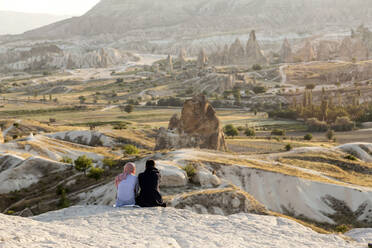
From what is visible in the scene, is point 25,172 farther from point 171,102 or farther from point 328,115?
point 171,102

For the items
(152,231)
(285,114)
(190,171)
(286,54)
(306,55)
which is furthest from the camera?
(286,54)

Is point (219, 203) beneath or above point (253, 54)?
beneath

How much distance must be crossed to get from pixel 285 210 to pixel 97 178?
14.1m

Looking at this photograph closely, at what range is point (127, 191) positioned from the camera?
54.5 feet

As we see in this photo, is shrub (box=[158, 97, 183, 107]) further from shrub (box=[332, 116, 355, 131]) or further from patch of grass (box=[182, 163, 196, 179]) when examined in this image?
patch of grass (box=[182, 163, 196, 179])

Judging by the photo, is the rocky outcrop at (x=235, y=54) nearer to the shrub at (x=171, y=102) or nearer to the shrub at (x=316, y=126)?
the shrub at (x=171, y=102)

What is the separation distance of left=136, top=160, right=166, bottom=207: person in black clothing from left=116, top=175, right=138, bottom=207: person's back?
0.69ft

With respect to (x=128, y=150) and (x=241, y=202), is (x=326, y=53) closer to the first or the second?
(x=128, y=150)

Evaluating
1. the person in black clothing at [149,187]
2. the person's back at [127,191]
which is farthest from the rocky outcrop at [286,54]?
the person's back at [127,191]

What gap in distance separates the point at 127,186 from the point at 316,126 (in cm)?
6633

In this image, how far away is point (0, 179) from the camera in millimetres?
36906

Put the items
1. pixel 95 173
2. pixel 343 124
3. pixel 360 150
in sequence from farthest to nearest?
pixel 343 124, pixel 360 150, pixel 95 173

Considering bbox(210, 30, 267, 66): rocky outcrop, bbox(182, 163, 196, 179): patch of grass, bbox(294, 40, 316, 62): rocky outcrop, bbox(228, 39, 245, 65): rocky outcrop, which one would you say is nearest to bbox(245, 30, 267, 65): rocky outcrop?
bbox(210, 30, 267, 66): rocky outcrop

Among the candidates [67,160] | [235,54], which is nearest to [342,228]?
[67,160]
